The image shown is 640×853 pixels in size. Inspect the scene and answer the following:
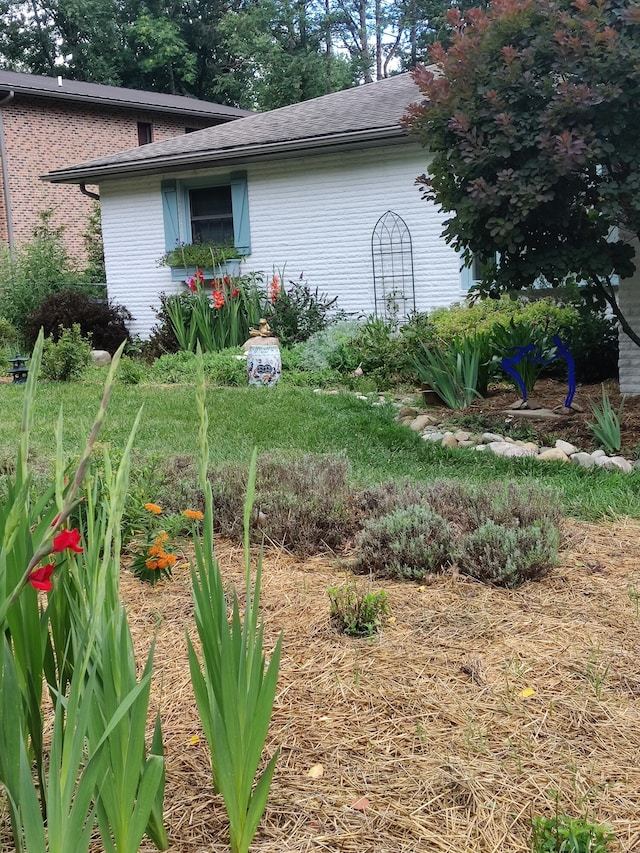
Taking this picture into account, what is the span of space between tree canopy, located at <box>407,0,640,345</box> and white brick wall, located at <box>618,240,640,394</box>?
1.34m

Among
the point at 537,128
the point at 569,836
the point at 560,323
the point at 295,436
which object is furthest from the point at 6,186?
the point at 569,836

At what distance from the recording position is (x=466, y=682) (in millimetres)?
2283

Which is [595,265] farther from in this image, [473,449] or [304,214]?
[304,214]

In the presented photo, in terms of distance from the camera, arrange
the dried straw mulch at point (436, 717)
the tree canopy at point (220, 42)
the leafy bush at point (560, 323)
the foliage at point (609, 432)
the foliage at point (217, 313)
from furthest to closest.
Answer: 1. the tree canopy at point (220, 42)
2. the foliage at point (217, 313)
3. the leafy bush at point (560, 323)
4. the foliage at point (609, 432)
5. the dried straw mulch at point (436, 717)

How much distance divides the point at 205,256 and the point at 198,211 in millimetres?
1210

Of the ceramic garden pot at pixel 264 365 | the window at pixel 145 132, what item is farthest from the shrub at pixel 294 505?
the window at pixel 145 132

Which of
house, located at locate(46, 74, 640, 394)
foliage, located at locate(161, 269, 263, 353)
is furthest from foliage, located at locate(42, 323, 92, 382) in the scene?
house, located at locate(46, 74, 640, 394)

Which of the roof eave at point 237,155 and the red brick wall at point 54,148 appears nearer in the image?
the roof eave at point 237,155

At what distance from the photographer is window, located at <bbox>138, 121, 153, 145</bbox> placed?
21156mm

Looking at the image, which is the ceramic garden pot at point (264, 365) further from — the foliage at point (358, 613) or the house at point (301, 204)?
the foliage at point (358, 613)

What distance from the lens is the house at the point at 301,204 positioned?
1156cm

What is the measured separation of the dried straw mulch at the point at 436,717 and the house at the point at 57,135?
15575 millimetres

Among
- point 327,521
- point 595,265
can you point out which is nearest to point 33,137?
point 595,265

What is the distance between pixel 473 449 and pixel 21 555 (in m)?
4.23
